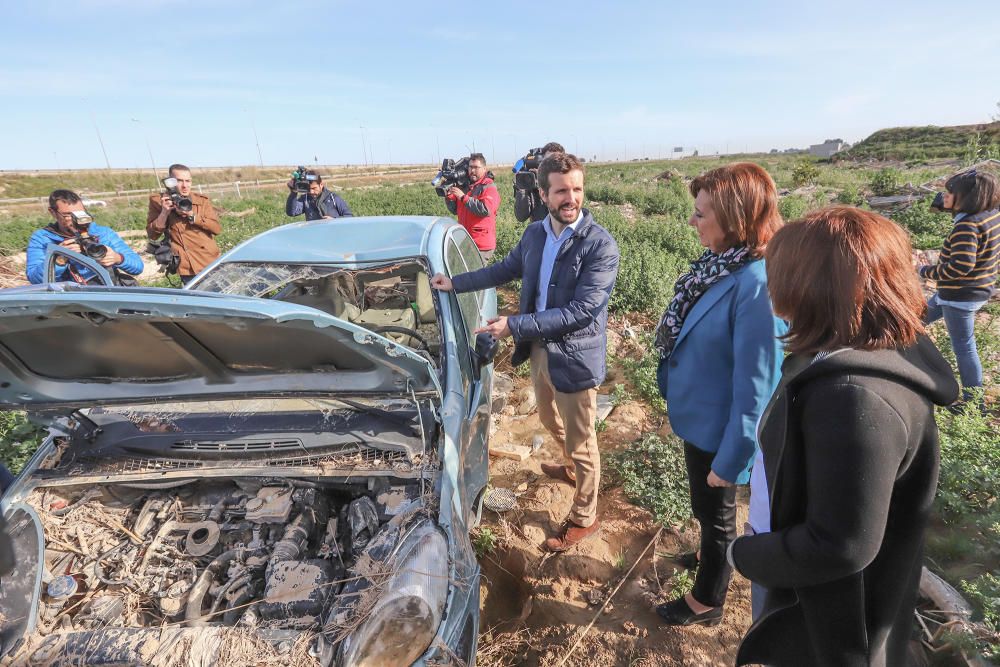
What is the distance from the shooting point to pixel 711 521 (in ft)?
6.59

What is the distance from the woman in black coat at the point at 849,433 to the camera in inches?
37.5

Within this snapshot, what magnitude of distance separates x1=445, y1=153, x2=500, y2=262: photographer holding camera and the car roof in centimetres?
208

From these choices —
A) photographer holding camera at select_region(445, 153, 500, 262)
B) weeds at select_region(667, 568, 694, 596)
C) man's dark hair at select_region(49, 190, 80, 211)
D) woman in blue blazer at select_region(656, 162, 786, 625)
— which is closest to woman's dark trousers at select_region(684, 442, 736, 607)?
woman in blue blazer at select_region(656, 162, 786, 625)

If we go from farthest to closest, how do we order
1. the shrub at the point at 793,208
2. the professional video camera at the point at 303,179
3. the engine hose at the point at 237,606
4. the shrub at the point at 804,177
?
the shrub at the point at 804,177 < the shrub at the point at 793,208 < the professional video camera at the point at 303,179 < the engine hose at the point at 237,606

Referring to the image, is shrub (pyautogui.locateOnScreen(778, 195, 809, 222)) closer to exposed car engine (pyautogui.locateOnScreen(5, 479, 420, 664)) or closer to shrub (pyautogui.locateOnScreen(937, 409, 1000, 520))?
shrub (pyautogui.locateOnScreen(937, 409, 1000, 520))

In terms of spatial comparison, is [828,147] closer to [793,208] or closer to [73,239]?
[793,208]

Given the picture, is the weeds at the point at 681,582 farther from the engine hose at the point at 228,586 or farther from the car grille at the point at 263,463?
the engine hose at the point at 228,586

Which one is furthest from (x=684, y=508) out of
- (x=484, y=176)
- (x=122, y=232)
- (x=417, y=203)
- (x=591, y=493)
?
(x=122, y=232)

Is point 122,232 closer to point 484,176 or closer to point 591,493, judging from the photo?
point 484,176

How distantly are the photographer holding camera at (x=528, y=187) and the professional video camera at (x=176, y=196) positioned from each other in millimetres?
3398

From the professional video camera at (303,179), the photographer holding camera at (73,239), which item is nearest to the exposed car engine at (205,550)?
the photographer holding camera at (73,239)

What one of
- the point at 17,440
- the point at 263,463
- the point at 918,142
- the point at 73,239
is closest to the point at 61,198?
the point at 73,239

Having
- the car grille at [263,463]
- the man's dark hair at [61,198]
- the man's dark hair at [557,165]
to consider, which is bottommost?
the car grille at [263,463]

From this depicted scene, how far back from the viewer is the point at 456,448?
192 centimetres
